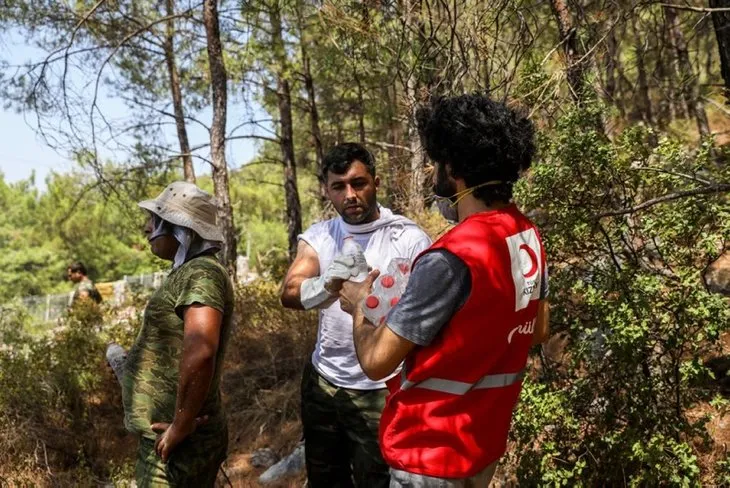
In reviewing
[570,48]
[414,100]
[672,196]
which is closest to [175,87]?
[414,100]

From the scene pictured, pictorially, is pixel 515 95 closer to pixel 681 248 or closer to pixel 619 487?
pixel 681 248

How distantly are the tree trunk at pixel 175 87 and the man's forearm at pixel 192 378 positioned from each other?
20.4 ft

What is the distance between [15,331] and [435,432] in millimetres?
5835

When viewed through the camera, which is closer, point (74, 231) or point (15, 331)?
point (15, 331)

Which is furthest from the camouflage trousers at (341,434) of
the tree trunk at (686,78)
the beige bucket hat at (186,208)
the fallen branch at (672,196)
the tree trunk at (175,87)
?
the tree trunk at (175,87)

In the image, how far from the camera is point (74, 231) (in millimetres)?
40750

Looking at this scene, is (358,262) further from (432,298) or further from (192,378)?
(192,378)

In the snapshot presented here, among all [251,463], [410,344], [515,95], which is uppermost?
[515,95]

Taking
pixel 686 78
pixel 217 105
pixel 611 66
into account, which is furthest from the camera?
pixel 217 105

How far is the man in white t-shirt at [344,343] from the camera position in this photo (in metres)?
2.46

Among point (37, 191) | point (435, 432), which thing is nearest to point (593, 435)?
point (435, 432)

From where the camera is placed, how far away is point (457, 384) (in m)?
1.50

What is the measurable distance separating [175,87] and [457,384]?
10959 millimetres

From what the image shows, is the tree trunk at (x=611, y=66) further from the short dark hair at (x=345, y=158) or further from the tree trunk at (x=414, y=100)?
the short dark hair at (x=345, y=158)
